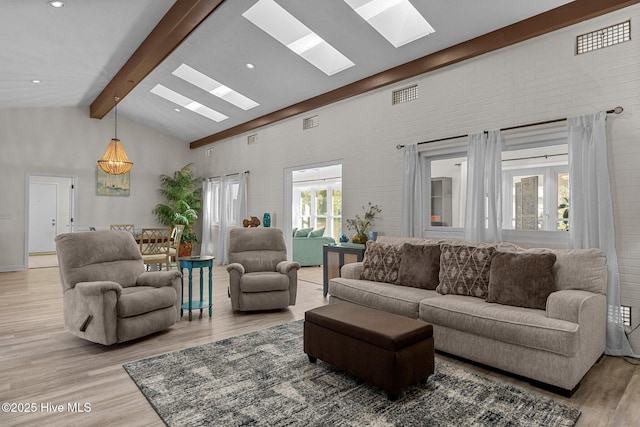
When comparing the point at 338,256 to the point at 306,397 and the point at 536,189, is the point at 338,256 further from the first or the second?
the point at 306,397

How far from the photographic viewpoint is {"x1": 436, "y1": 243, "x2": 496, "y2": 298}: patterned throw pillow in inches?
130

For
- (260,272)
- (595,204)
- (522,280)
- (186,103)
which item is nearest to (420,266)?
(522,280)

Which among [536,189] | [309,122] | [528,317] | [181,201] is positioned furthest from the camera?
[181,201]

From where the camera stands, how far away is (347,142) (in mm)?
5695

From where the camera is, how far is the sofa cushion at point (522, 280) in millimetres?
2926

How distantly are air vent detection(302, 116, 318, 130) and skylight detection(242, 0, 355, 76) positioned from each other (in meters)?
1.06

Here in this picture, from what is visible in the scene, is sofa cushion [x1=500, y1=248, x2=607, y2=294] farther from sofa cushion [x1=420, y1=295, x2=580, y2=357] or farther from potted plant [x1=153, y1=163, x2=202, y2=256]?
potted plant [x1=153, y1=163, x2=202, y2=256]

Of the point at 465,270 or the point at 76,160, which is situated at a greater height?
the point at 76,160

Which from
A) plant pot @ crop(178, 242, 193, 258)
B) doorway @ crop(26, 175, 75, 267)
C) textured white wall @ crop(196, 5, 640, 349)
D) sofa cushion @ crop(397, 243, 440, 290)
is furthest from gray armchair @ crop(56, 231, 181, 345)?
→ doorway @ crop(26, 175, 75, 267)

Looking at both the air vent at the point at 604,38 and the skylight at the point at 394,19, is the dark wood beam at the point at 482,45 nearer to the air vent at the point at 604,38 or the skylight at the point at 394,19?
the air vent at the point at 604,38

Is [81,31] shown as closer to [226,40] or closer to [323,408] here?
[226,40]

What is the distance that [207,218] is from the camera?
367 inches

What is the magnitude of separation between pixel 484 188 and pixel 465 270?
106 centimetres

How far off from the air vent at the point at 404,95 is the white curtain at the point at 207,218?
Result: 570 cm
